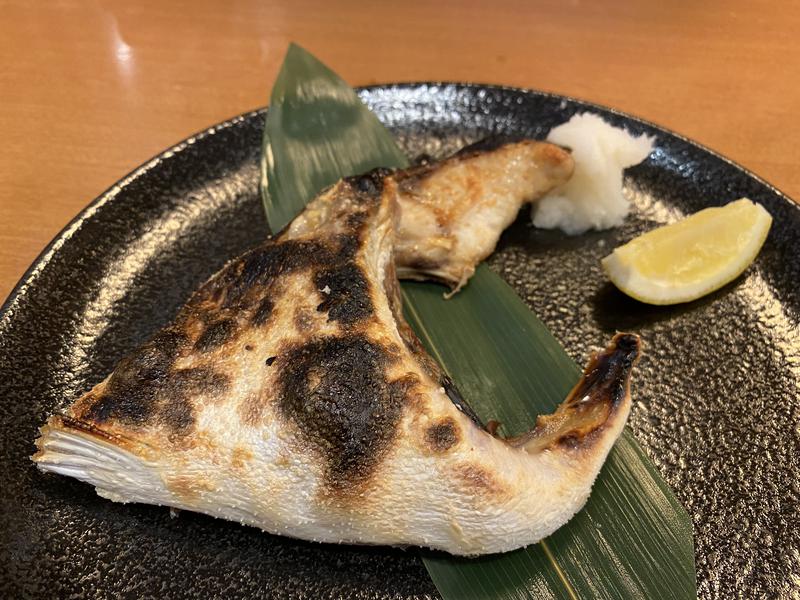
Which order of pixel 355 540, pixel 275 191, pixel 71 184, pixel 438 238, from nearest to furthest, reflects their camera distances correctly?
pixel 355 540, pixel 438 238, pixel 275 191, pixel 71 184

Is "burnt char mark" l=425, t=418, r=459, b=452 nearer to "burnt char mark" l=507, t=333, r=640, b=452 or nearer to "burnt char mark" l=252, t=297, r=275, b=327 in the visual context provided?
"burnt char mark" l=507, t=333, r=640, b=452

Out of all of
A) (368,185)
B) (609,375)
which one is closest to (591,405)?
(609,375)

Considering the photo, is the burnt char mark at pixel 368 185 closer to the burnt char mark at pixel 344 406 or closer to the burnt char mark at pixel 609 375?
the burnt char mark at pixel 344 406

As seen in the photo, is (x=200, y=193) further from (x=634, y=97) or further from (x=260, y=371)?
(x=634, y=97)

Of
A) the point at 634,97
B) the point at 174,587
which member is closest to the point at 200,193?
the point at 174,587

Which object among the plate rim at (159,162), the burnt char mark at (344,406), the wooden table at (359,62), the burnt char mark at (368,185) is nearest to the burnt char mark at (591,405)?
the burnt char mark at (344,406)

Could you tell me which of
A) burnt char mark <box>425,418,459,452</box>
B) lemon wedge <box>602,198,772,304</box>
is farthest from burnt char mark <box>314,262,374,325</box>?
lemon wedge <box>602,198,772,304</box>
